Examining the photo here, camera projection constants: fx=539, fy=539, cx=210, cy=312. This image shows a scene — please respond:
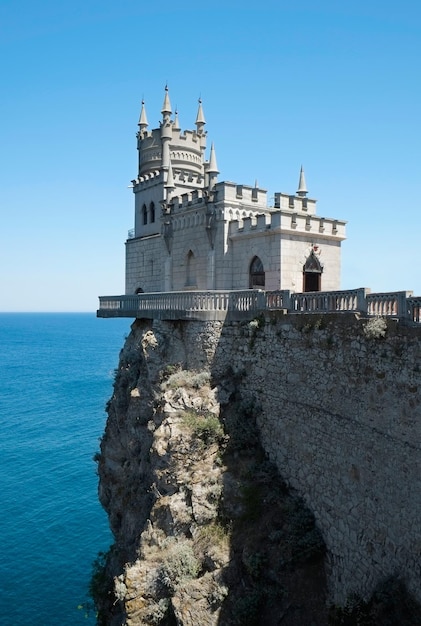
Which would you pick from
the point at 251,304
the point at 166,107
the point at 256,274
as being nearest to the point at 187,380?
the point at 251,304

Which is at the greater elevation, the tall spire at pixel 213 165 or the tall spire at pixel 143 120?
the tall spire at pixel 143 120

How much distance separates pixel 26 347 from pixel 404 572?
12200 centimetres

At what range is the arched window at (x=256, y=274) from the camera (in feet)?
73.0

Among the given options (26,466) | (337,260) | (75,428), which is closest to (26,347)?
(75,428)

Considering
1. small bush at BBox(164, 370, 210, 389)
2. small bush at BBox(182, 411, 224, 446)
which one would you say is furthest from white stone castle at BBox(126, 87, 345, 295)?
small bush at BBox(182, 411, 224, 446)

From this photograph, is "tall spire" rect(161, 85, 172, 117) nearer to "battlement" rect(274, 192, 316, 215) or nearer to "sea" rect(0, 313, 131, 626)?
"battlement" rect(274, 192, 316, 215)

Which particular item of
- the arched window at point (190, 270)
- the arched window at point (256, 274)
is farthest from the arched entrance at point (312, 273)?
the arched window at point (190, 270)

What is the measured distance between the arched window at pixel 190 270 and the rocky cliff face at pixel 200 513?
3.68 metres

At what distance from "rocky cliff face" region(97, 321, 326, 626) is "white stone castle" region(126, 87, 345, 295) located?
12.4ft

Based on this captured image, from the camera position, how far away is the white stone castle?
21.6 m

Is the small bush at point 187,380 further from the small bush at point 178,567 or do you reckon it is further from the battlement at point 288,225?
the battlement at point 288,225

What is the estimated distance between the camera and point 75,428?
49469 millimetres

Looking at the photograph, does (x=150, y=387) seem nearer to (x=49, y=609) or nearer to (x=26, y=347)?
(x=49, y=609)

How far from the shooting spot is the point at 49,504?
34.8 m
